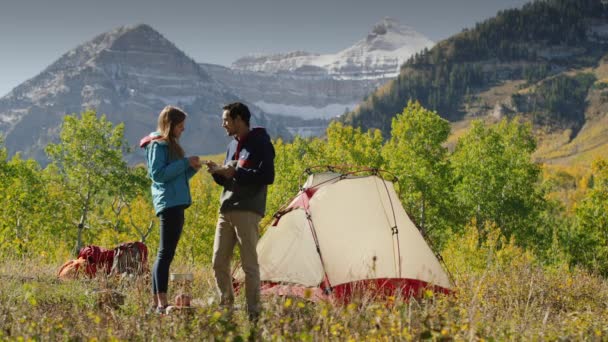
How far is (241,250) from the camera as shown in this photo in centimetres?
739

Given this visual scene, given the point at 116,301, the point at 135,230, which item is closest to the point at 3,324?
the point at 116,301

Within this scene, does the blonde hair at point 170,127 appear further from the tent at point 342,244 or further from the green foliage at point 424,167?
the green foliage at point 424,167

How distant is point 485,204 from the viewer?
172 feet

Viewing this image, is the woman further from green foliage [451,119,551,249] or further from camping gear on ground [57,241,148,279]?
green foliage [451,119,551,249]

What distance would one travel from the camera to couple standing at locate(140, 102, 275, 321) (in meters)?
7.10

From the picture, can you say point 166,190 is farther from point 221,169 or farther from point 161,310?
point 161,310

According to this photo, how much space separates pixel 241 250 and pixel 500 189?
48.2 m

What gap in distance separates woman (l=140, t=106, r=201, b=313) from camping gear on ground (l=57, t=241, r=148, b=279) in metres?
3.03

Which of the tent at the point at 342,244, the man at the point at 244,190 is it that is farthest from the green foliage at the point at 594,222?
the man at the point at 244,190

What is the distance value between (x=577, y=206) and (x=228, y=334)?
5259 cm

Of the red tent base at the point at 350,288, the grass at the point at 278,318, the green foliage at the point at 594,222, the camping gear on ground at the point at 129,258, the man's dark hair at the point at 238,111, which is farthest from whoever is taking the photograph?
the green foliage at the point at 594,222

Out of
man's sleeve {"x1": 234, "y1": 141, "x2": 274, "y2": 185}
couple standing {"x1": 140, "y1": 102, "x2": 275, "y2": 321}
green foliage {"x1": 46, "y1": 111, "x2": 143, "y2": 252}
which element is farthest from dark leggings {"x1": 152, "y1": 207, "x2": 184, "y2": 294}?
green foliage {"x1": 46, "y1": 111, "x2": 143, "y2": 252}

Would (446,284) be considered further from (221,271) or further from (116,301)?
(116,301)

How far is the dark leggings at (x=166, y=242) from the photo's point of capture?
709 cm
